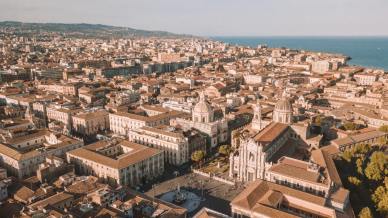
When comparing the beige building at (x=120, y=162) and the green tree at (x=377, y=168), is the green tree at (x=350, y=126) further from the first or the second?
the beige building at (x=120, y=162)

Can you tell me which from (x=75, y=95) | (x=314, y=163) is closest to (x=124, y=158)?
(x=314, y=163)

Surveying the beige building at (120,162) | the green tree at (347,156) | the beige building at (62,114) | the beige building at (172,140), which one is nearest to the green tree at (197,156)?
the beige building at (172,140)

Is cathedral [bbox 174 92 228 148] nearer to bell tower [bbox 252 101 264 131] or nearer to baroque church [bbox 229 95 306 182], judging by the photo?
bell tower [bbox 252 101 264 131]

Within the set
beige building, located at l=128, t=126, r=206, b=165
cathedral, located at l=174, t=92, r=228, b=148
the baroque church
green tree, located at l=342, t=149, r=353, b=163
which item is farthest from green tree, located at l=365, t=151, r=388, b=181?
beige building, located at l=128, t=126, r=206, b=165

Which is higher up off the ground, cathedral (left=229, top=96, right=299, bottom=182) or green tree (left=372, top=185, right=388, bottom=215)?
cathedral (left=229, top=96, right=299, bottom=182)

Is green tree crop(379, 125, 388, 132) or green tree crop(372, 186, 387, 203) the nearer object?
green tree crop(372, 186, 387, 203)

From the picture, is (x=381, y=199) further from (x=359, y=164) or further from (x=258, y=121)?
(x=258, y=121)
